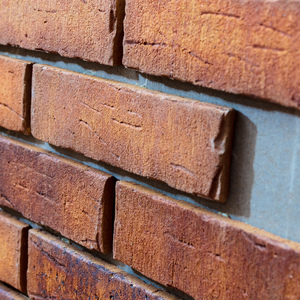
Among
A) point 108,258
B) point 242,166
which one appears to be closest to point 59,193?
point 108,258

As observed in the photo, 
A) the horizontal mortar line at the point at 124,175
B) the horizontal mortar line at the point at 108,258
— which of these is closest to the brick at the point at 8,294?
the horizontal mortar line at the point at 108,258

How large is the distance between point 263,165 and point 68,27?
0.51m

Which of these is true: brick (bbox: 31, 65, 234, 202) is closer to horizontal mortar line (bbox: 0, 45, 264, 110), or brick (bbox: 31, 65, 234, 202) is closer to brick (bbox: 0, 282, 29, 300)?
horizontal mortar line (bbox: 0, 45, 264, 110)

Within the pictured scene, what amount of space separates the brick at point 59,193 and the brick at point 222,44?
271mm

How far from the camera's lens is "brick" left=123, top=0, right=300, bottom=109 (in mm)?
655

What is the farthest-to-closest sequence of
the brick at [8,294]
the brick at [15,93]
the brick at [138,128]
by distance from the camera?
1. the brick at [8,294]
2. the brick at [15,93]
3. the brick at [138,128]

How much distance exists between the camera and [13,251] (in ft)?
4.07

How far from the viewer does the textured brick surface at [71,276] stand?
3.12 ft

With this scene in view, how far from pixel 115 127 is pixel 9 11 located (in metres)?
0.45

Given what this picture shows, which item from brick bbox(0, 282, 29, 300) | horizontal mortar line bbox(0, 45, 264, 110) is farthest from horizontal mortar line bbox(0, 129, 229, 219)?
brick bbox(0, 282, 29, 300)

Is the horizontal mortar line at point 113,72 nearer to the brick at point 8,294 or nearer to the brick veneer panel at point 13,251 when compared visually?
the brick veneer panel at point 13,251

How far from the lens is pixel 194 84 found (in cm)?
79

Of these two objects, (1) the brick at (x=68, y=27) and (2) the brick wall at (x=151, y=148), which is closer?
(2) the brick wall at (x=151, y=148)

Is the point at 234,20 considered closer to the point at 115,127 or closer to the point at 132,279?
the point at 115,127
